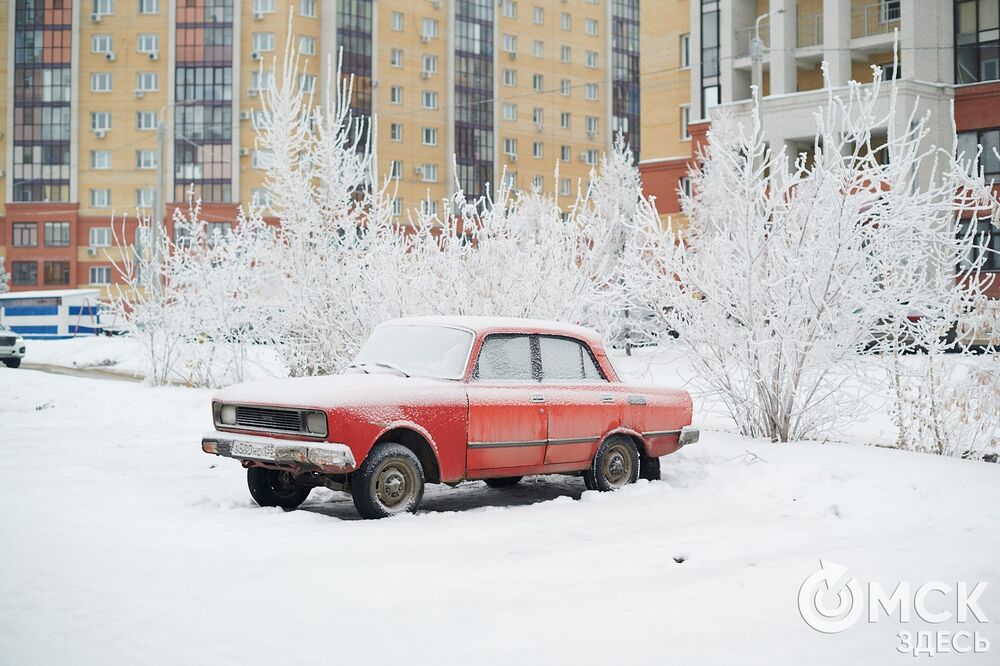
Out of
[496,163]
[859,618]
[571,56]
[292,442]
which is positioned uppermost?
[571,56]

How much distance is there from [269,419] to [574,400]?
2672 mm

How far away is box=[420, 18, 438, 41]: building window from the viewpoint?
3334 inches

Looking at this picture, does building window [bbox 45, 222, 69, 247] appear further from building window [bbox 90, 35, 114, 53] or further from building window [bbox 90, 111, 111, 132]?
building window [bbox 90, 35, 114, 53]

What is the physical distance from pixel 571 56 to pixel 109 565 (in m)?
91.7

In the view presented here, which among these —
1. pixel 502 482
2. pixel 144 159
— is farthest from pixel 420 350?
pixel 144 159

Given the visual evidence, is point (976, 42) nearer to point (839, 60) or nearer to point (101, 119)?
point (839, 60)

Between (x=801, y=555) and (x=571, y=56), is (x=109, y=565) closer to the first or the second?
(x=801, y=555)

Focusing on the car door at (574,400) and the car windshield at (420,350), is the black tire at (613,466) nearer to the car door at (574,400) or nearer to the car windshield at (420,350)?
the car door at (574,400)

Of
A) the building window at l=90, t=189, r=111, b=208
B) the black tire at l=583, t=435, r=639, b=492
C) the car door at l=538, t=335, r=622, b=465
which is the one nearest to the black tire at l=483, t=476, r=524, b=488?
the black tire at l=583, t=435, r=639, b=492

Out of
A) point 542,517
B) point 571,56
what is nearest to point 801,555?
point 542,517

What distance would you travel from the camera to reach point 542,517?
830 cm

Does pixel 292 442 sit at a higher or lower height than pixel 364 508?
higher

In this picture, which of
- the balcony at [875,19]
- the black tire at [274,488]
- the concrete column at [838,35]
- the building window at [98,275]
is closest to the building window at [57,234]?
the building window at [98,275]

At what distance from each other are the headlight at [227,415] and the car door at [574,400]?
2.54 meters
